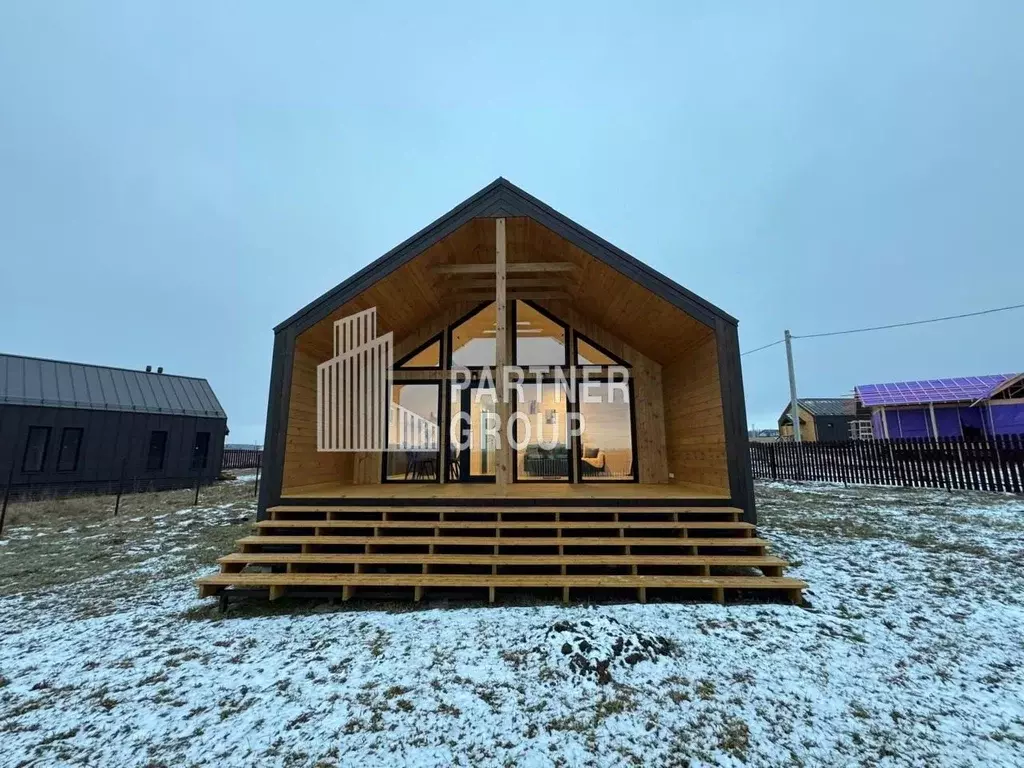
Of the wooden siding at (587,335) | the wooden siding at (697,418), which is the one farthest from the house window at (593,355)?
the wooden siding at (697,418)

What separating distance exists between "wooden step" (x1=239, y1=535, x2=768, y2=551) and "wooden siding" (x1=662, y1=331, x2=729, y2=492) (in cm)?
88

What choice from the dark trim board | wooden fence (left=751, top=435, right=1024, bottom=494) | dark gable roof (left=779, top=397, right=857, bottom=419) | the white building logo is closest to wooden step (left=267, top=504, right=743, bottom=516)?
the dark trim board

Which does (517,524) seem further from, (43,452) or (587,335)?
(43,452)

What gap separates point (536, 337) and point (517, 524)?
3.95 metres

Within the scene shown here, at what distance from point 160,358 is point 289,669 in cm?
11362

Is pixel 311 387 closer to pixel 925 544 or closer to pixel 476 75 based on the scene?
pixel 925 544

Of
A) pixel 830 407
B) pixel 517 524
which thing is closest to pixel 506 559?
pixel 517 524

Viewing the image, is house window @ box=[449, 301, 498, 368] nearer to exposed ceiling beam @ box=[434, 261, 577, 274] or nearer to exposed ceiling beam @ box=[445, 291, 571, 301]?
exposed ceiling beam @ box=[445, 291, 571, 301]

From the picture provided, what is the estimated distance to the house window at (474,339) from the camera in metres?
7.51

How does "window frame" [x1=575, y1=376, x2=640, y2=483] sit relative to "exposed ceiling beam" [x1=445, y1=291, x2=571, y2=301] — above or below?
below

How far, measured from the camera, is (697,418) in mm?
5621

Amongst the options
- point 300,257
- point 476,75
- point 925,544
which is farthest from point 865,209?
point 300,257

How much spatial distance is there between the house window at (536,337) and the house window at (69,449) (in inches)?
538

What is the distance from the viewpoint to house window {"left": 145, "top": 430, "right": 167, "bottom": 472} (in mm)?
13484
